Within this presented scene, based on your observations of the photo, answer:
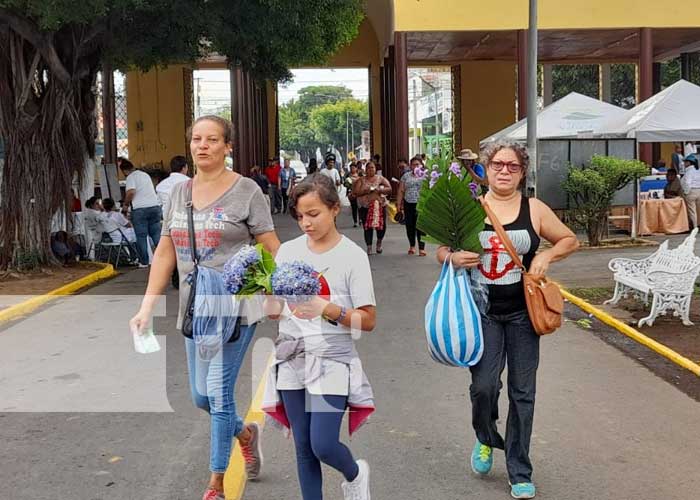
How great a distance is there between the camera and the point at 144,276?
1411 centimetres

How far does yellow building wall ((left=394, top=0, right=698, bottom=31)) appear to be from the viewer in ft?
82.1

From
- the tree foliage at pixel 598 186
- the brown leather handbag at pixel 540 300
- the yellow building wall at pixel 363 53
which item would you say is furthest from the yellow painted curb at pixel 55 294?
the yellow building wall at pixel 363 53

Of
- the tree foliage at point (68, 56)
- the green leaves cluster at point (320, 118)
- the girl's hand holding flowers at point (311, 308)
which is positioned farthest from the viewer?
the green leaves cluster at point (320, 118)

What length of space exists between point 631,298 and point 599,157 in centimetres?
630

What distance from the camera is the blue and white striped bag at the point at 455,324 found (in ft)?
13.7

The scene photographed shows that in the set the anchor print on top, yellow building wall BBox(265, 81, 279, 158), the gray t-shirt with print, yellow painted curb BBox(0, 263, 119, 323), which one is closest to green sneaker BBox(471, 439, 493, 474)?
the anchor print on top

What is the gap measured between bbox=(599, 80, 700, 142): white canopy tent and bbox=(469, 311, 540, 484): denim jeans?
12438 mm

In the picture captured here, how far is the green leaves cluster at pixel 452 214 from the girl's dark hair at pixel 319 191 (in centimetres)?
80

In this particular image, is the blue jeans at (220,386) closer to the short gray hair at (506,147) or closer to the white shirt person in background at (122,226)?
the short gray hair at (506,147)

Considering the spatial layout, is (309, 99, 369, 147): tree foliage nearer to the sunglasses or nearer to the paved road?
the paved road

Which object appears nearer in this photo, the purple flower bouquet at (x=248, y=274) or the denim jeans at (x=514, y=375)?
the purple flower bouquet at (x=248, y=274)

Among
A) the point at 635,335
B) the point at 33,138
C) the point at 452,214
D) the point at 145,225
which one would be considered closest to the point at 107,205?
the point at 145,225

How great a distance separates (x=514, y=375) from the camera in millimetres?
4344

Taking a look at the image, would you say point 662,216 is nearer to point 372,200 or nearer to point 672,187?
point 672,187
